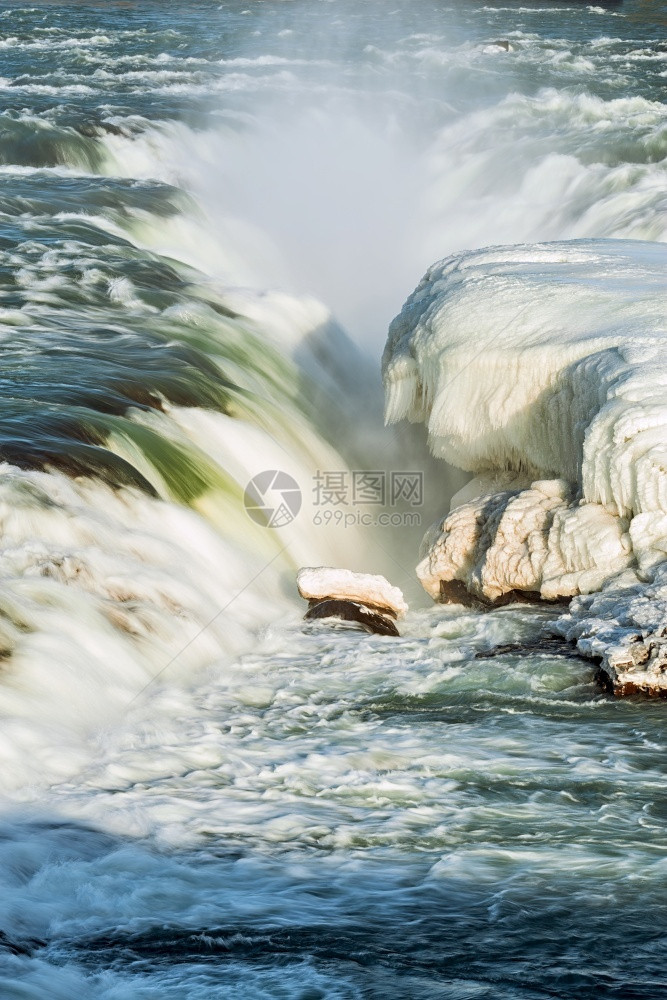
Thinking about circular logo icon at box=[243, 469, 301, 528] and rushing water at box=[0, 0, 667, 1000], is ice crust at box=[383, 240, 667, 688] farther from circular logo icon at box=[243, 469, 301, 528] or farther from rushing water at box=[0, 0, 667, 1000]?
circular logo icon at box=[243, 469, 301, 528]

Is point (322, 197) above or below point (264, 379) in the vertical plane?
above

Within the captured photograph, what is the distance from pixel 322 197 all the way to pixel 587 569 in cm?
1522

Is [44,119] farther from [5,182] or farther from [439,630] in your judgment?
[439,630]

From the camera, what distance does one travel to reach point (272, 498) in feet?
29.3

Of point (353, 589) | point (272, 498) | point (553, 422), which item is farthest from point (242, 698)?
point (272, 498)

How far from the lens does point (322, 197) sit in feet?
69.5

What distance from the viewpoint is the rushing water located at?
4.02 metres

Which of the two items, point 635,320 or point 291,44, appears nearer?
point 635,320

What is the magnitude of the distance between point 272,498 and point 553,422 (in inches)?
85.3

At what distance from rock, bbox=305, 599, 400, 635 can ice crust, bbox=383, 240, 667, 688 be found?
0.63 meters

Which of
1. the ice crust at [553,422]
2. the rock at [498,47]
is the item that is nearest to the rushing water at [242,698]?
the ice crust at [553,422]

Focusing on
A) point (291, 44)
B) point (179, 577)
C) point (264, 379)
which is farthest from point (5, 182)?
point (291, 44)

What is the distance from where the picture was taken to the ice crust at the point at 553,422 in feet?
21.9

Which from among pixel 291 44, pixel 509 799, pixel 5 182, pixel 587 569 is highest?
pixel 291 44
